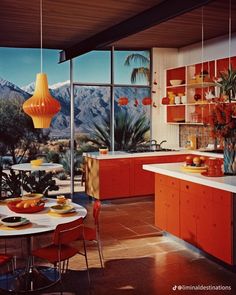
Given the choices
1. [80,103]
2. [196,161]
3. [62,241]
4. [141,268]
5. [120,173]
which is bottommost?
[141,268]

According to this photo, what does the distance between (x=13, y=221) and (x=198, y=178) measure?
2.00m

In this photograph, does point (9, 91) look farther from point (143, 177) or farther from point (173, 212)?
point (173, 212)

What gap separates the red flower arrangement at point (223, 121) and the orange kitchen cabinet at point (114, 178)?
10.1 ft

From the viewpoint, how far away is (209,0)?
4113 mm

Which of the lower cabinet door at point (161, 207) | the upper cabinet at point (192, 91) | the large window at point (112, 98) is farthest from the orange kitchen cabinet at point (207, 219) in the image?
the large window at point (112, 98)

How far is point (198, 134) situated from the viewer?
8633 mm

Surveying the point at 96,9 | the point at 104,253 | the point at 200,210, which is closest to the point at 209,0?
the point at 96,9

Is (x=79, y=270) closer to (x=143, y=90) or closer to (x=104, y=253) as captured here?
(x=104, y=253)

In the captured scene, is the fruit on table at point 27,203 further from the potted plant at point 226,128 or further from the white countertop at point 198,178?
the potted plant at point 226,128

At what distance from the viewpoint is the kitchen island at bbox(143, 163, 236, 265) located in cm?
418

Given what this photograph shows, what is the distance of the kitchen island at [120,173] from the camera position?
7504 millimetres

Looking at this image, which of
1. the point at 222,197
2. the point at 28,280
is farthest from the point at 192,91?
the point at 28,280

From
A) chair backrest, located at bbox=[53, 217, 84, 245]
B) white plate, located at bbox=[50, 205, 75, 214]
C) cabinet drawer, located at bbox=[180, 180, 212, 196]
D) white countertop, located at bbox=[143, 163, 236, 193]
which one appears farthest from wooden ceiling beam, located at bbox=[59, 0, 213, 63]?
chair backrest, located at bbox=[53, 217, 84, 245]

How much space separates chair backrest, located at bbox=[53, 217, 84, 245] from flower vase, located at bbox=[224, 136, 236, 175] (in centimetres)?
199
